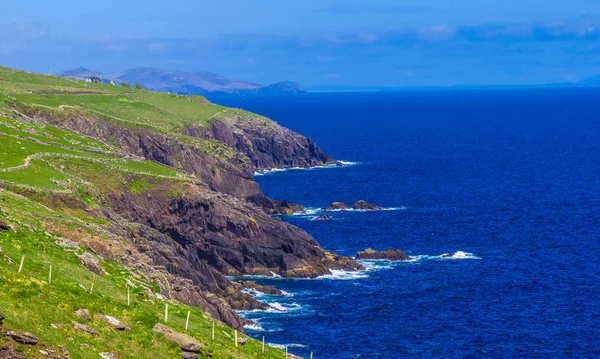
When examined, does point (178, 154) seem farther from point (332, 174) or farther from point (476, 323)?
point (476, 323)

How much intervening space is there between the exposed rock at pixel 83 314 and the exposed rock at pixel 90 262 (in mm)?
17912

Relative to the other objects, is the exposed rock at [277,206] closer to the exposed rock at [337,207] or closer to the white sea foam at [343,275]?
the exposed rock at [337,207]

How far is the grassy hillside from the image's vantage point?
40.3 meters

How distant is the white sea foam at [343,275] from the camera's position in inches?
4250

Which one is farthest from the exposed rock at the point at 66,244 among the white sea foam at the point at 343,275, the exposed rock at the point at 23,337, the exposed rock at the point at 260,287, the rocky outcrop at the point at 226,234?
the white sea foam at the point at 343,275

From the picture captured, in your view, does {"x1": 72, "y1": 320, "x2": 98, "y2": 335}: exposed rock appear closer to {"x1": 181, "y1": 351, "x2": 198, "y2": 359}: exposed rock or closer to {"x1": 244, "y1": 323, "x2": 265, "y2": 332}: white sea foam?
{"x1": 181, "y1": 351, "x2": 198, "y2": 359}: exposed rock

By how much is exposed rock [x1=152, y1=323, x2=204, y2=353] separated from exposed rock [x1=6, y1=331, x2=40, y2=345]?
8293 mm

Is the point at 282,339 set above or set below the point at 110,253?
below

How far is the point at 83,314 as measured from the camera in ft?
137

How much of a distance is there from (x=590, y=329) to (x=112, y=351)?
59695 mm

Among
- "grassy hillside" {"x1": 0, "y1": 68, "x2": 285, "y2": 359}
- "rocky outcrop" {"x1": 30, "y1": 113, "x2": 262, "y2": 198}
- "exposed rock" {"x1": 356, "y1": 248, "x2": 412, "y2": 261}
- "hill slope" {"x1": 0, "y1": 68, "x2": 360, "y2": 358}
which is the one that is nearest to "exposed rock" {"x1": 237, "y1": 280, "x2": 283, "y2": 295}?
"hill slope" {"x1": 0, "y1": 68, "x2": 360, "y2": 358}

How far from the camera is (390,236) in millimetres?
130000

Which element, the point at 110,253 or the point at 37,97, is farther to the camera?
the point at 37,97

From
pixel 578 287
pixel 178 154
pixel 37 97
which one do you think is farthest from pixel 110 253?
pixel 37 97
